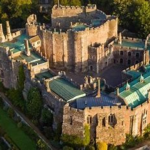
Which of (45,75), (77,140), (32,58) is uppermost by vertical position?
(32,58)

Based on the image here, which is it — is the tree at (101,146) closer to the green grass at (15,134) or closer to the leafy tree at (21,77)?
the green grass at (15,134)

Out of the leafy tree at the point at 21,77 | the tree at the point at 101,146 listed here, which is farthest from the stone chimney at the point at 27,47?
the tree at the point at 101,146

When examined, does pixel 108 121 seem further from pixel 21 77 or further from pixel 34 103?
pixel 21 77

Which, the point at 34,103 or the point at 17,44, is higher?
the point at 17,44

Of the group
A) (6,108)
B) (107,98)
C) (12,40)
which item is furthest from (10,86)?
(107,98)

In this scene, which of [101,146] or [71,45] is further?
[71,45]

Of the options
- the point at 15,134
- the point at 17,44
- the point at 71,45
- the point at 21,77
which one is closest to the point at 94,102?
the point at 15,134

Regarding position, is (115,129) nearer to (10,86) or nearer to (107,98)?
(107,98)
